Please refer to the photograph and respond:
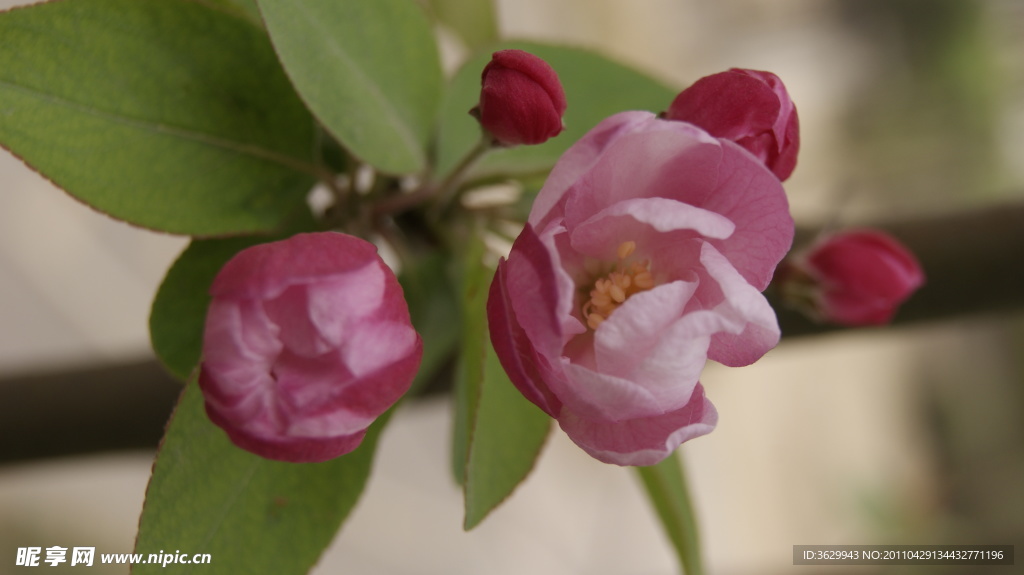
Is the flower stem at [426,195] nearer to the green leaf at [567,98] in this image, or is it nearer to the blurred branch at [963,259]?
the green leaf at [567,98]

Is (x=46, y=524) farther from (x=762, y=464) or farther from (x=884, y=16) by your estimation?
(x=884, y=16)

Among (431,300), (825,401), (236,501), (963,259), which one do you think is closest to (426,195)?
(431,300)

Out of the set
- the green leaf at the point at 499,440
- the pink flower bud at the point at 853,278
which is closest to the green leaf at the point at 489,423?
the green leaf at the point at 499,440

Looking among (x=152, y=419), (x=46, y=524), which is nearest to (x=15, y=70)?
(x=152, y=419)

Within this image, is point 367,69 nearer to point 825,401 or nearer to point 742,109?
point 742,109

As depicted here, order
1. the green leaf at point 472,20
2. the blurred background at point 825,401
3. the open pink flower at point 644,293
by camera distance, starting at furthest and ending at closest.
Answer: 1. the blurred background at point 825,401
2. the green leaf at point 472,20
3. the open pink flower at point 644,293
